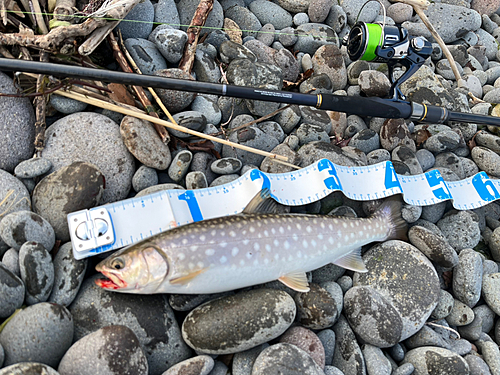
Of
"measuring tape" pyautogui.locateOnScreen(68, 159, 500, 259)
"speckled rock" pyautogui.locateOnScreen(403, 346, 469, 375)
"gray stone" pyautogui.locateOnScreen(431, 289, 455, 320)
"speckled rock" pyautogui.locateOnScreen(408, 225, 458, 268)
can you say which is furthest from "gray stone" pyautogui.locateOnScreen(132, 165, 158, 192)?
"gray stone" pyautogui.locateOnScreen(431, 289, 455, 320)

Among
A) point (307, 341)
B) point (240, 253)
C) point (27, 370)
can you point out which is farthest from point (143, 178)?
point (307, 341)

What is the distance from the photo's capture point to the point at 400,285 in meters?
3.25

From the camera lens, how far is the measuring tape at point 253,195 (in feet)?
9.78

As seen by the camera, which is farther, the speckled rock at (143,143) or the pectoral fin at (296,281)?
the speckled rock at (143,143)

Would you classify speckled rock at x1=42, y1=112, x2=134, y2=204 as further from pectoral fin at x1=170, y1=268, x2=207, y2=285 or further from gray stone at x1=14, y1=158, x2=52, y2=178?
pectoral fin at x1=170, y1=268, x2=207, y2=285

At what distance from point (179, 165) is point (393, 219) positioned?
2177 millimetres

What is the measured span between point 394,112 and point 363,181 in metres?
0.77

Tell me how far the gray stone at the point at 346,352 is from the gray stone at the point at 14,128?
328cm

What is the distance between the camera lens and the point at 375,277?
331 centimetres

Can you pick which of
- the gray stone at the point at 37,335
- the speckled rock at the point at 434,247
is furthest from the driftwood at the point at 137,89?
the speckled rock at the point at 434,247

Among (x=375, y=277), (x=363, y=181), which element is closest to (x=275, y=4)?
(x=363, y=181)

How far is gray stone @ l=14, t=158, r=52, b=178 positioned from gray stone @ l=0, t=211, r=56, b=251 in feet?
1.95

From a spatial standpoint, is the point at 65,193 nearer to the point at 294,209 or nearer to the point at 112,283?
the point at 112,283

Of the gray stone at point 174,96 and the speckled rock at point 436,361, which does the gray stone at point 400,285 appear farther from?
the gray stone at point 174,96
